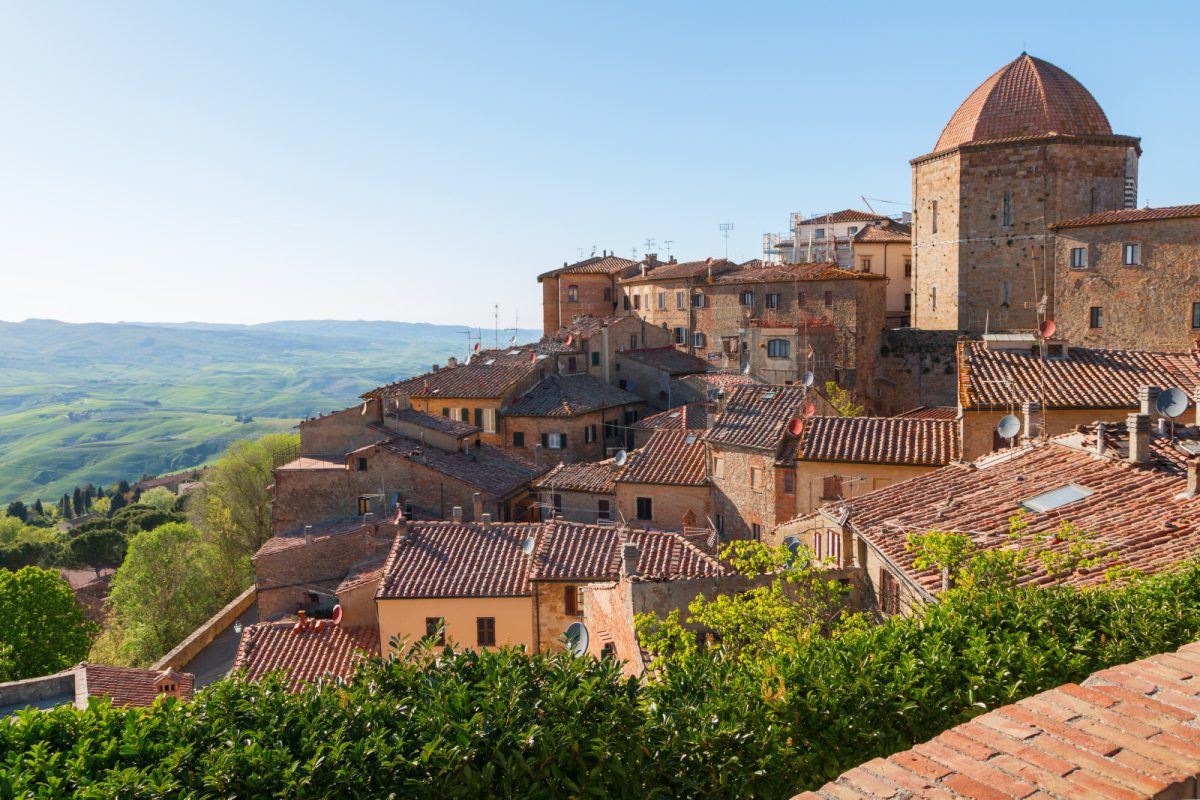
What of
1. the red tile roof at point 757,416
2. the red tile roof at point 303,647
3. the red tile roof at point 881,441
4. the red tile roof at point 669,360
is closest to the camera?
the red tile roof at point 303,647

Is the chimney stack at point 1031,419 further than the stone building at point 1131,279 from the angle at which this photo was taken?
No

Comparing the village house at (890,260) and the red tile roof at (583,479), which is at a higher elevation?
the village house at (890,260)

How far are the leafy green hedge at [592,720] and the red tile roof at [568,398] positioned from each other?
122ft

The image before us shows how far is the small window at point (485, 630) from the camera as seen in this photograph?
25062mm

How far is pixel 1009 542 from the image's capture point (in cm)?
1460

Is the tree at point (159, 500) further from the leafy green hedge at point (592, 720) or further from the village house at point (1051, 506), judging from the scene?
the leafy green hedge at point (592, 720)

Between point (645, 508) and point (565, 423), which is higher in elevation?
point (565, 423)

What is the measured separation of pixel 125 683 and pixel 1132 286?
38.7 meters

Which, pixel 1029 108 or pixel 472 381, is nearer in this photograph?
pixel 1029 108

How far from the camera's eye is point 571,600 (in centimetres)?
2506

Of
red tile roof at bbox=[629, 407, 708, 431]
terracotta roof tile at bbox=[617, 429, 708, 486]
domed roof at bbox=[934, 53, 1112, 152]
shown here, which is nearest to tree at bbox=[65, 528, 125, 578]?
red tile roof at bbox=[629, 407, 708, 431]

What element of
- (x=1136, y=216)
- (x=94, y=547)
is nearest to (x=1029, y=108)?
(x=1136, y=216)

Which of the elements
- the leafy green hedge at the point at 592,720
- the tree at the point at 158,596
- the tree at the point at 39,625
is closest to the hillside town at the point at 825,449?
the leafy green hedge at the point at 592,720

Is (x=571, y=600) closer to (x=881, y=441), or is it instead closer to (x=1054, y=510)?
(x=881, y=441)
